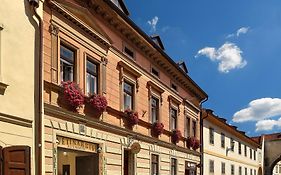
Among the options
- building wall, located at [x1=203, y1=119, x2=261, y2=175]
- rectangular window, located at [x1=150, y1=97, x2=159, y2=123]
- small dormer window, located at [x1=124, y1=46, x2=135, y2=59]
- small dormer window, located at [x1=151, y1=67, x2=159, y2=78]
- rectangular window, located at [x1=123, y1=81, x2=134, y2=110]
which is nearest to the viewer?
rectangular window, located at [x1=123, y1=81, x2=134, y2=110]

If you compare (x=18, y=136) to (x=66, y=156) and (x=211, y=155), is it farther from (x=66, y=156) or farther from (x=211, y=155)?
(x=211, y=155)

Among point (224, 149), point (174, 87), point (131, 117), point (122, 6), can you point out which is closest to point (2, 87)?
point (131, 117)

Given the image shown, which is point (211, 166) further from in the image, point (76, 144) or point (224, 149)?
point (76, 144)

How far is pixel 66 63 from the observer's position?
14.1 metres

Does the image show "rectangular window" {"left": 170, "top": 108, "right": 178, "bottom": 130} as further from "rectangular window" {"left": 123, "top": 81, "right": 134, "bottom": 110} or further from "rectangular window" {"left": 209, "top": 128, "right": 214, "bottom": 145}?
"rectangular window" {"left": 209, "top": 128, "right": 214, "bottom": 145}

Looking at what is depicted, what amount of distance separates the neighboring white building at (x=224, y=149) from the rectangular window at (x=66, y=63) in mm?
17984

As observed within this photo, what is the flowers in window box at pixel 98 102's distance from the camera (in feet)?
48.8

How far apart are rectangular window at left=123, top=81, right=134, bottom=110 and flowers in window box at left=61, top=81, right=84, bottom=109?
4.39 m

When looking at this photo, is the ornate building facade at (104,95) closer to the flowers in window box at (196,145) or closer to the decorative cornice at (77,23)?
the decorative cornice at (77,23)

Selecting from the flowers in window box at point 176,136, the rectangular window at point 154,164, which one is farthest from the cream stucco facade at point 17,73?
the flowers in window box at point 176,136

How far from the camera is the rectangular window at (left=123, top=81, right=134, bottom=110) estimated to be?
18.3 metres

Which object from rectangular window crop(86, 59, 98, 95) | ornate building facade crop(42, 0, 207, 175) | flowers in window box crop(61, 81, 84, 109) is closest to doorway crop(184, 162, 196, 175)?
ornate building facade crop(42, 0, 207, 175)

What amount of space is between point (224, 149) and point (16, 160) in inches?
1075

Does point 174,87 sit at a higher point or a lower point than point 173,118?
higher
